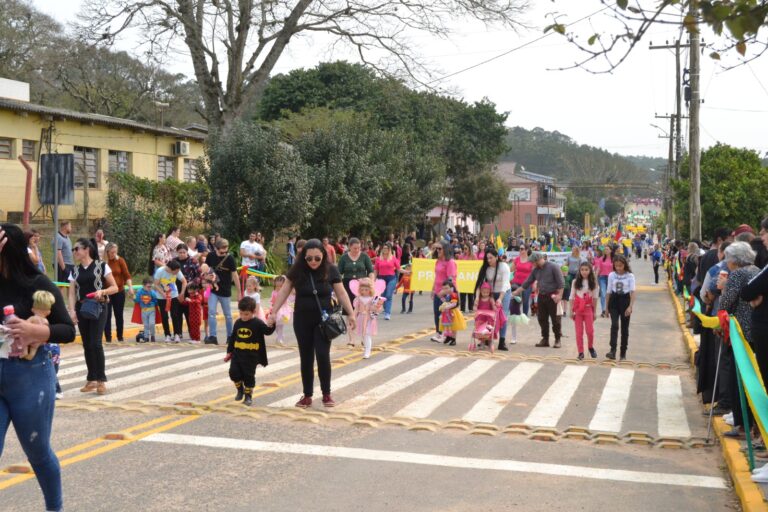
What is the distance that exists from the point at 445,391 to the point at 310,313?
234cm

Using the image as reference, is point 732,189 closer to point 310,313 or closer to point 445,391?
point 445,391

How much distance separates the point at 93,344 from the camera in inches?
407

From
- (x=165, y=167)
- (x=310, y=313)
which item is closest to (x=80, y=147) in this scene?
(x=165, y=167)

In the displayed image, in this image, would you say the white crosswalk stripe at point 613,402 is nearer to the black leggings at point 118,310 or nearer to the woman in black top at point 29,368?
the woman in black top at point 29,368

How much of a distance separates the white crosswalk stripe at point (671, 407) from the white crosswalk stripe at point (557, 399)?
1047 millimetres

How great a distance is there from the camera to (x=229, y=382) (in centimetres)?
1122

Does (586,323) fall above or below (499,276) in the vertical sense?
below

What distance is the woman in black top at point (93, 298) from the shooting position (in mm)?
10336

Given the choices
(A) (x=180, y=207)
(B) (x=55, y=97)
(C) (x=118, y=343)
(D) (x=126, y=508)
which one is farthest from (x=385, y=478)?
(B) (x=55, y=97)

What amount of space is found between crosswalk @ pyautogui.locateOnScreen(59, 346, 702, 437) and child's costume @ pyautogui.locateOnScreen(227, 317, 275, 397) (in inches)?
14.0

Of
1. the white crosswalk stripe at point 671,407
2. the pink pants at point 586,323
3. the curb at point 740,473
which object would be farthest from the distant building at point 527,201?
the curb at point 740,473

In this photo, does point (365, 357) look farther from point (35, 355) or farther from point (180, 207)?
point (180, 207)

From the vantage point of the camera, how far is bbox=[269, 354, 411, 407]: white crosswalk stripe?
32.9 feet

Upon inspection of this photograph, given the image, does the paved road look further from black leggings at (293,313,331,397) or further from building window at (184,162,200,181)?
building window at (184,162,200,181)
